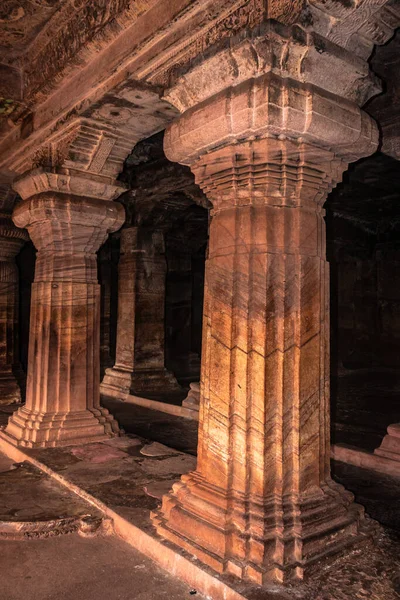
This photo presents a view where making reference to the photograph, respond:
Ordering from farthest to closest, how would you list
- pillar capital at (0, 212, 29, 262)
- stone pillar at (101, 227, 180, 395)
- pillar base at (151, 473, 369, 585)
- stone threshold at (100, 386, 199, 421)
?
stone pillar at (101, 227, 180, 395), pillar capital at (0, 212, 29, 262), stone threshold at (100, 386, 199, 421), pillar base at (151, 473, 369, 585)

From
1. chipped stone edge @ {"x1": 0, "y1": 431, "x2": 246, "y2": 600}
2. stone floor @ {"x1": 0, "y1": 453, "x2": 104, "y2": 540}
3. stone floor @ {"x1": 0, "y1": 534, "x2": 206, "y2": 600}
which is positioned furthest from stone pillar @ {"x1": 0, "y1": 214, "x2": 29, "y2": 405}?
stone floor @ {"x1": 0, "y1": 534, "x2": 206, "y2": 600}

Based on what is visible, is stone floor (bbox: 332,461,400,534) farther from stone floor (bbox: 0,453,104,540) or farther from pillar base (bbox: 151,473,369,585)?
stone floor (bbox: 0,453,104,540)

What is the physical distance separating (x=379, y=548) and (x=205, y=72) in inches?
113

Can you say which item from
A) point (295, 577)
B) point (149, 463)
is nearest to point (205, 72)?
point (295, 577)

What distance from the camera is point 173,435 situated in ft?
19.2

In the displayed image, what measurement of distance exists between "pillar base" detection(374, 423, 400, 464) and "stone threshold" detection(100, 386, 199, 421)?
2.66m

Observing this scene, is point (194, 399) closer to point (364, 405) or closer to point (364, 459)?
point (364, 459)

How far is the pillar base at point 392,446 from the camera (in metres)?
4.63

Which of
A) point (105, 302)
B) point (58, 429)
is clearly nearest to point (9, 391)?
point (58, 429)

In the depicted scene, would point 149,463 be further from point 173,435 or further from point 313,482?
point 313,482

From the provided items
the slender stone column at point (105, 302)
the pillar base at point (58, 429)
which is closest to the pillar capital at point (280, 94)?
the pillar base at point (58, 429)

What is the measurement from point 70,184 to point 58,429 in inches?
94.2

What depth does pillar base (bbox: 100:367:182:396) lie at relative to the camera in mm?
8375

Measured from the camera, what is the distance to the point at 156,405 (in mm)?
7480
